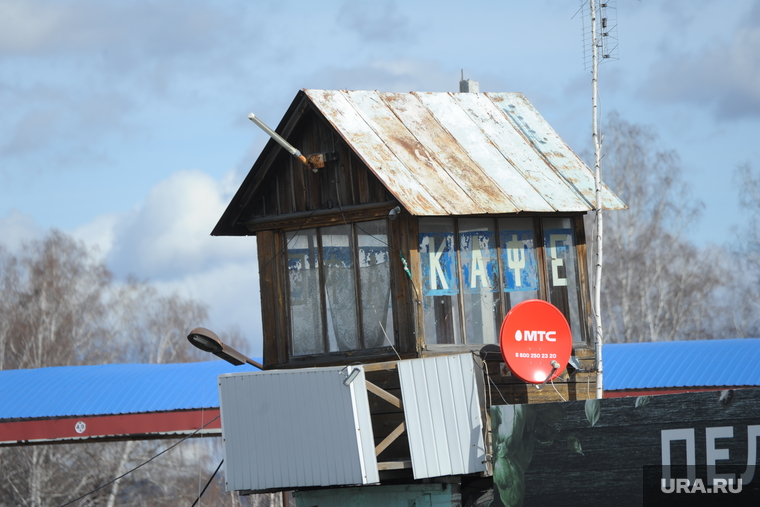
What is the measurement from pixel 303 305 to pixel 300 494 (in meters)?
2.84

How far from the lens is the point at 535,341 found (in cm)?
1388

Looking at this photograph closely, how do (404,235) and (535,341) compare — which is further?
(404,235)

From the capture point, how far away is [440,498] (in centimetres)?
1385

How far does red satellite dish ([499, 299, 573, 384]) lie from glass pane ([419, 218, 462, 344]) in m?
1.22

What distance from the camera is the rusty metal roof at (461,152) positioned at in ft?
48.4

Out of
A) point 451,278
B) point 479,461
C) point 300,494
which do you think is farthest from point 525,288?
point 300,494

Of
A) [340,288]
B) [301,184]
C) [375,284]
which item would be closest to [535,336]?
[375,284]

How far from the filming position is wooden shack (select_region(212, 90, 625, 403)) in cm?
1469

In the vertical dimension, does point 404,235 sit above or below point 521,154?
below

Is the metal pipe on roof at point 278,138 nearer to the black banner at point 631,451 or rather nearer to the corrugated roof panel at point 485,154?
the corrugated roof panel at point 485,154

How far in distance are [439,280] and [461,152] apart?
7.86 ft

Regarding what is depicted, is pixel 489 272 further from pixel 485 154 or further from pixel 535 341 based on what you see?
pixel 485 154

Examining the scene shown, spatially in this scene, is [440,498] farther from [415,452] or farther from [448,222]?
[448,222]

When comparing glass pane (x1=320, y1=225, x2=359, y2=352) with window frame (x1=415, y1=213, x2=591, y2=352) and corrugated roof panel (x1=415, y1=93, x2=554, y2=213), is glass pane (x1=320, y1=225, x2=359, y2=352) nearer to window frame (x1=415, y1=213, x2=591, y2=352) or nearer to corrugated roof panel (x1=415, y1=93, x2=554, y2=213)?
window frame (x1=415, y1=213, x2=591, y2=352)
